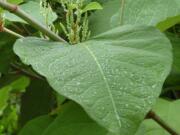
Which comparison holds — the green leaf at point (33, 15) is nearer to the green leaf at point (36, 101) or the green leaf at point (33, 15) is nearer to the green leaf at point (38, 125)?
the green leaf at point (38, 125)

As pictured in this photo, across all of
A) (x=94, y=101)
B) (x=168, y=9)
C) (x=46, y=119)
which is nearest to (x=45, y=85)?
(x=46, y=119)

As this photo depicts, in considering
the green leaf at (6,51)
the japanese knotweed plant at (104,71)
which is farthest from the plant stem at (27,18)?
the green leaf at (6,51)

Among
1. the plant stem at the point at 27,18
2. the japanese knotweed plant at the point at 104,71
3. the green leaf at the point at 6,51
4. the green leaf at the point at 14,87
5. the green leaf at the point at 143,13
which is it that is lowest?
the green leaf at the point at 14,87

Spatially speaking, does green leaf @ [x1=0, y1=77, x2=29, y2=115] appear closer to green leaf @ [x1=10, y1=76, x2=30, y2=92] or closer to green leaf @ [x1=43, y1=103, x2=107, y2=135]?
green leaf @ [x1=10, y1=76, x2=30, y2=92]

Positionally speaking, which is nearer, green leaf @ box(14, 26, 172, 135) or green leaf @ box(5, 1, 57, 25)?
green leaf @ box(14, 26, 172, 135)

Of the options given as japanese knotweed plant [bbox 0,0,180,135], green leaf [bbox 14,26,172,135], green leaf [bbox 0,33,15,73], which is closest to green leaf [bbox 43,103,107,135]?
japanese knotweed plant [bbox 0,0,180,135]

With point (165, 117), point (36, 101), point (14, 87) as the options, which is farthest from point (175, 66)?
point (14, 87)

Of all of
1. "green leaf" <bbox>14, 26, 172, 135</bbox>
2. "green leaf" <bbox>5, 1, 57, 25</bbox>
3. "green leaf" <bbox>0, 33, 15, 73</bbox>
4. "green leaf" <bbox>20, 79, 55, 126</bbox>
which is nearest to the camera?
"green leaf" <bbox>14, 26, 172, 135</bbox>
